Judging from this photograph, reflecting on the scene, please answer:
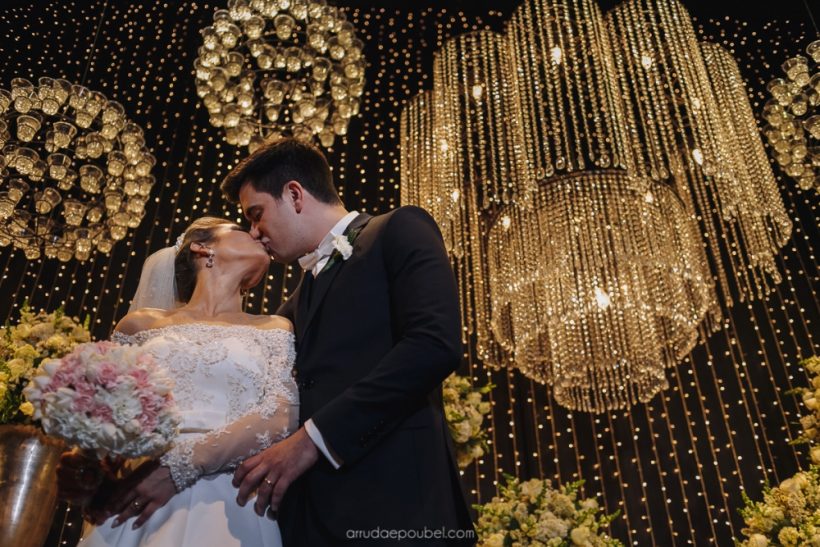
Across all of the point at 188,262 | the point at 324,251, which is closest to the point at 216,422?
the point at 324,251

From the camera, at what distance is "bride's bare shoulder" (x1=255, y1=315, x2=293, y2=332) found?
223 centimetres

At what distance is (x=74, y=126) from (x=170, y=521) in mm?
2715

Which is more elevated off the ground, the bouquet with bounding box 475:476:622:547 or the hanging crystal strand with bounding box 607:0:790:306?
the hanging crystal strand with bounding box 607:0:790:306

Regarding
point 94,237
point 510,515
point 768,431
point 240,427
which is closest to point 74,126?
point 94,237

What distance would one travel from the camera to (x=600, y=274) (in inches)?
171

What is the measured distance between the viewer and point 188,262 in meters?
2.52

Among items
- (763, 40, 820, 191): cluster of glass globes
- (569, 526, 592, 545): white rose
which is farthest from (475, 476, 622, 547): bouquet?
(763, 40, 820, 191): cluster of glass globes

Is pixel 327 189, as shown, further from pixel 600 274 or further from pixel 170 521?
pixel 600 274

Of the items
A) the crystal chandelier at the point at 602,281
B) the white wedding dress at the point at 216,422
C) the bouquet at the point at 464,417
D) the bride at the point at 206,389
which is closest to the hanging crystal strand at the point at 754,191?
the crystal chandelier at the point at 602,281

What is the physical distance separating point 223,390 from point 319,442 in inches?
23.8

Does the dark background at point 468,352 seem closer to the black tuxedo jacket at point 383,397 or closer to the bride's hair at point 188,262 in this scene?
the bride's hair at point 188,262

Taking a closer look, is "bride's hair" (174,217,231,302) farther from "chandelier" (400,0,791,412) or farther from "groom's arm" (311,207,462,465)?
"chandelier" (400,0,791,412)

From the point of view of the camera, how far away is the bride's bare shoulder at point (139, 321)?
7.18 ft

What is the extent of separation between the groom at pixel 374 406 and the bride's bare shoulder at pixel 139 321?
59cm
